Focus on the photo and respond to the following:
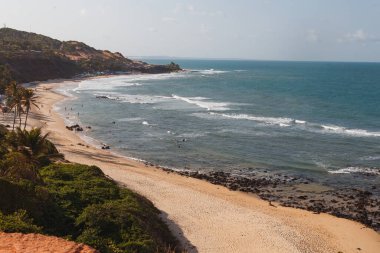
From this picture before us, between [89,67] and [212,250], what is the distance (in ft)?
486

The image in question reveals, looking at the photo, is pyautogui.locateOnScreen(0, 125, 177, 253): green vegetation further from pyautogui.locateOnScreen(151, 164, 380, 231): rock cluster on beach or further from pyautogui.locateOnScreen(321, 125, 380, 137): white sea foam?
pyautogui.locateOnScreen(321, 125, 380, 137): white sea foam

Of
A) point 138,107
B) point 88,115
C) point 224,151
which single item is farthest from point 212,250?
point 138,107

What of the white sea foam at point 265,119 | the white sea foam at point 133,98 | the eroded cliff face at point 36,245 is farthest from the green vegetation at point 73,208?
the white sea foam at point 133,98

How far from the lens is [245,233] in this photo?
28.0 metres

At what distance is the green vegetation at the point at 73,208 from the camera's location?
20812mm

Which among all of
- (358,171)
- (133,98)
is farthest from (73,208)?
(133,98)

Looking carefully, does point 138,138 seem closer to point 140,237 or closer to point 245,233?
point 245,233

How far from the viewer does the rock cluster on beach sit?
112 feet

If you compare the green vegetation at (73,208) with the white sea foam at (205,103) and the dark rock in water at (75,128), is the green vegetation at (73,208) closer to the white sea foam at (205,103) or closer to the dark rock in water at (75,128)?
the dark rock in water at (75,128)

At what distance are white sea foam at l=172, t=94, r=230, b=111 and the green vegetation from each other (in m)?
56.9

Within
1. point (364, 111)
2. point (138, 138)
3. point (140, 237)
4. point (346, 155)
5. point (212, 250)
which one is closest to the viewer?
point (140, 237)

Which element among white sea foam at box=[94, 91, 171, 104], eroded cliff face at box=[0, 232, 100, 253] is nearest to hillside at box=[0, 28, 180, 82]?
white sea foam at box=[94, 91, 171, 104]

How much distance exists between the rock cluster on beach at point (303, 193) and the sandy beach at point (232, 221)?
1353 millimetres

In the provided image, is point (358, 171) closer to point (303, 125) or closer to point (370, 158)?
point (370, 158)
